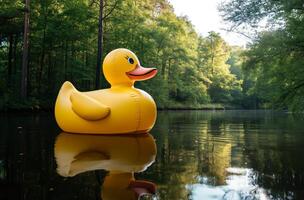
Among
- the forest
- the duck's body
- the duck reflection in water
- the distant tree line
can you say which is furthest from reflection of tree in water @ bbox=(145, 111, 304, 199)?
the distant tree line

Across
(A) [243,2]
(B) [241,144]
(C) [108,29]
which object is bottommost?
(B) [241,144]

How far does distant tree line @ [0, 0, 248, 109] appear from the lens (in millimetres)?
24517

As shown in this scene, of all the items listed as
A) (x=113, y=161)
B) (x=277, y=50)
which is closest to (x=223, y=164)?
(x=113, y=161)

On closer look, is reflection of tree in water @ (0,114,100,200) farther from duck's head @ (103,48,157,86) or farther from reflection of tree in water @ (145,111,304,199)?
duck's head @ (103,48,157,86)

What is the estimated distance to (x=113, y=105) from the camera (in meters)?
9.89

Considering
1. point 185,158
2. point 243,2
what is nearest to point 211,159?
point 185,158

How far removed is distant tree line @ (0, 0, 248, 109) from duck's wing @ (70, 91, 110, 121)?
8618 millimetres

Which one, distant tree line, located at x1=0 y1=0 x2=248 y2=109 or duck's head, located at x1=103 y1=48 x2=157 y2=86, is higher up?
distant tree line, located at x1=0 y1=0 x2=248 y2=109

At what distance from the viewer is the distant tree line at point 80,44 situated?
2452 cm

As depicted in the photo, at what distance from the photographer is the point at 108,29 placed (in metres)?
32.2

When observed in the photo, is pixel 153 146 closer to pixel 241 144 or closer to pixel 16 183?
pixel 241 144

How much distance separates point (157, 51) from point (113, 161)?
34.7 meters

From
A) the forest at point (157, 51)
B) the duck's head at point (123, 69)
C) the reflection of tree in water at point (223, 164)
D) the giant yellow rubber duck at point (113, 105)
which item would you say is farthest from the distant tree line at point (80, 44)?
the reflection of tree in water at point (223, 164)

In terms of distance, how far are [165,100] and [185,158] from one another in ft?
106
